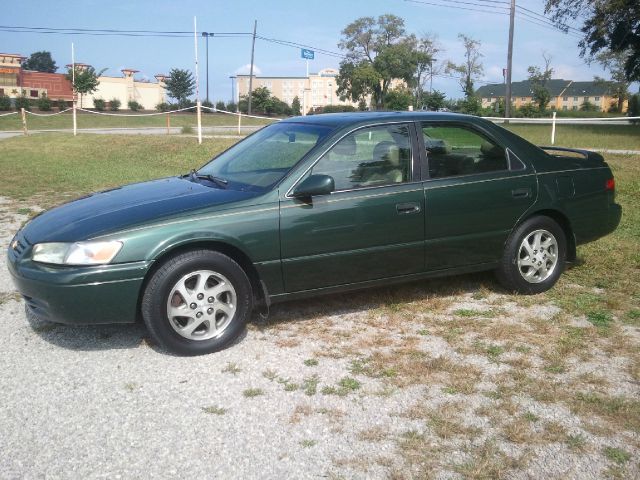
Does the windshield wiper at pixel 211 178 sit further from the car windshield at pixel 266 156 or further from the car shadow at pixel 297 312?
the car shadow at pixel 297 312

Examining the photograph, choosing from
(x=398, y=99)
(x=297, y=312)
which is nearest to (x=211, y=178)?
(x=297, y=312)

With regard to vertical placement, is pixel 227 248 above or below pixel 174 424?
above

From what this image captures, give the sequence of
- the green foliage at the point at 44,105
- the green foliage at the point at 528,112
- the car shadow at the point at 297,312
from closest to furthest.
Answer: the car shadow at the point at 297,312 < the green foliage at the point at 44,105 < the green foliage at the point at 528,112

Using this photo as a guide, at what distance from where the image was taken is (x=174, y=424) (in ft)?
10.8

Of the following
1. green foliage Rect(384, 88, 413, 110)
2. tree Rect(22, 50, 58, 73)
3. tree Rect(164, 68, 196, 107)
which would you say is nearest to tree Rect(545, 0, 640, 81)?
green foliage Rect(384, 88, 413, 110)

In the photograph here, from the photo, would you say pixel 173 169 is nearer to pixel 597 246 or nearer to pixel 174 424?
pixel 597 246

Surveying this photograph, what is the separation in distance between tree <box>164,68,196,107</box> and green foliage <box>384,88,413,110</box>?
76.4 ft

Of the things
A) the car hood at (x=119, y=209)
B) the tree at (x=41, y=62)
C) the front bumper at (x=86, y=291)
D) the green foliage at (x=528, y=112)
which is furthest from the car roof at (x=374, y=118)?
the tree at (x=41, y=62)

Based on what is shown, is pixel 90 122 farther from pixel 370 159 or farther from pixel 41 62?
pixel 41 62

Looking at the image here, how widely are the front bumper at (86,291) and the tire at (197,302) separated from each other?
0.11 metres

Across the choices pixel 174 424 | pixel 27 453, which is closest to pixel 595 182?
pixel 174 424

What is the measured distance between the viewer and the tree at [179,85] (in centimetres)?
7325

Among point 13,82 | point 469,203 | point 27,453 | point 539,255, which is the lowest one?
point 27,453

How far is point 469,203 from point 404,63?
264ft
